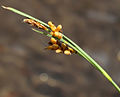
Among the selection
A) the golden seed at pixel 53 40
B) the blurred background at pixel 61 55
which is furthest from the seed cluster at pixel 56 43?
the blurred background at pixel 61 55

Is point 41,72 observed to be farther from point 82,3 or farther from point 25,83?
point 82,3

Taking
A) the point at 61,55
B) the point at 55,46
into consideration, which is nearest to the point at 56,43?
the point at 55,46

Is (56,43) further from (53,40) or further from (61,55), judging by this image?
(61,55)

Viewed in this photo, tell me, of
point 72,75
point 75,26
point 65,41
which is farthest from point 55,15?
point 65,41

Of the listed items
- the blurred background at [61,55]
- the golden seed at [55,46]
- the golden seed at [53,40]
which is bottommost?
the golden seed at [55,46]

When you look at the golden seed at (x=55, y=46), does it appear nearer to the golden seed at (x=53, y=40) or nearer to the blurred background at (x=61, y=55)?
the golden seed at (x=53, y=40)

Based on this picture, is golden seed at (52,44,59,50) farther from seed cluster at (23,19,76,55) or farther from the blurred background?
the blurred background

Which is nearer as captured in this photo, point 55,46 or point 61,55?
point 55,46

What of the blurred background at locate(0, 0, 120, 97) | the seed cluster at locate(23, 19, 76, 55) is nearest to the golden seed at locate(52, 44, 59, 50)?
the seed cluster at locate(23, 19, 76, 55)
